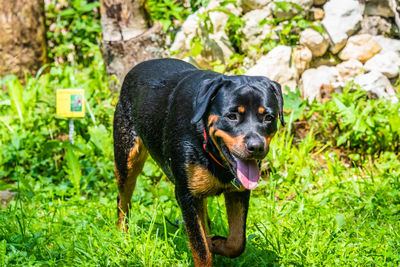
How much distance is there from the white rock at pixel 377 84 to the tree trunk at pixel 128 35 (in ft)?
9.05

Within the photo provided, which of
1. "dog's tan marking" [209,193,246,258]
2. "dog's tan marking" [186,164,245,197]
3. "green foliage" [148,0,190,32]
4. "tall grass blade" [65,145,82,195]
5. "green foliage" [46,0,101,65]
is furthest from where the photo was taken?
"green foliage" [46,0,101,65]

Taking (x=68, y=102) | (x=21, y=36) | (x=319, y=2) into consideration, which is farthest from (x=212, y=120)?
(x=21, y=36)

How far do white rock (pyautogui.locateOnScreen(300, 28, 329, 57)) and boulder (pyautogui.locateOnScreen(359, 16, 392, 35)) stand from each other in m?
0.65

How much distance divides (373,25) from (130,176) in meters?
4.59

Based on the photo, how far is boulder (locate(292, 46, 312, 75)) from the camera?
6270mm

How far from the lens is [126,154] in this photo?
3.73 m

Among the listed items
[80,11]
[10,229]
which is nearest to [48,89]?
[80,11]

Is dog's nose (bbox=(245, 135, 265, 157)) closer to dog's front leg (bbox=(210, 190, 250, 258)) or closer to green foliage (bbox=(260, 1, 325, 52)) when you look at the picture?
dog's front leg (bbox=(210, 190, 250, 258))

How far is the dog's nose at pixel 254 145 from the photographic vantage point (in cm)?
247

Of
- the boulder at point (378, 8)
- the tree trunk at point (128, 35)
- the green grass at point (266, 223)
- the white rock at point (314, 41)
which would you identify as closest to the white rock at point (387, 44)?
the boulder at point (378, 8)

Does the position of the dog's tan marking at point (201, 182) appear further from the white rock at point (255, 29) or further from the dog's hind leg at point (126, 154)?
the white rock at point (255, 29)

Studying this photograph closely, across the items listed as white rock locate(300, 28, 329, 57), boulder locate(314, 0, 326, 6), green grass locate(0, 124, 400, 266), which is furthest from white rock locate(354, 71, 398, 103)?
boulder locate(314, 0, 326, 6)

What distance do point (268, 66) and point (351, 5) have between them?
5.36ft

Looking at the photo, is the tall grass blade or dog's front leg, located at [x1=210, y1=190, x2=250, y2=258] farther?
the tall grass blade
